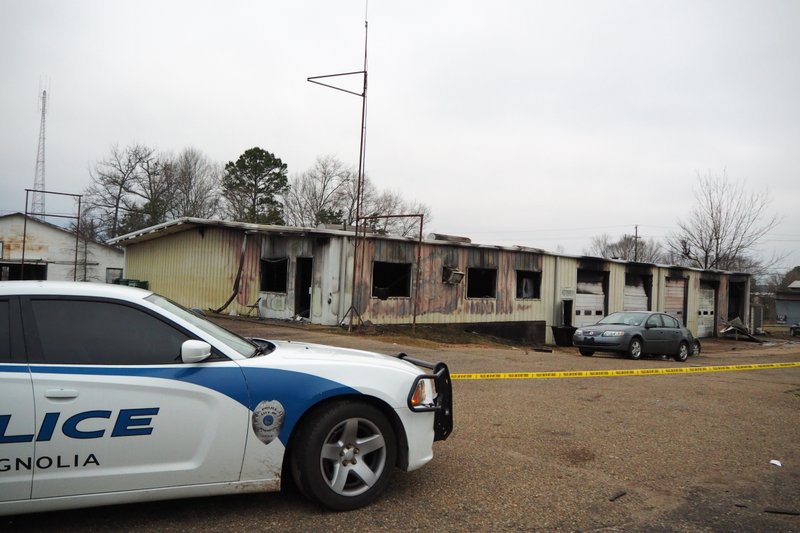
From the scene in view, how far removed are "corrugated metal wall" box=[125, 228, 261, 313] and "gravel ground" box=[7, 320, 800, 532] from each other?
15.4 meters

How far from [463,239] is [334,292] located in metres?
6.08

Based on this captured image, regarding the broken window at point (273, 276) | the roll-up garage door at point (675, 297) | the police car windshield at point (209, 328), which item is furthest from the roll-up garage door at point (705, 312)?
the police car windshield at point (209, 328)

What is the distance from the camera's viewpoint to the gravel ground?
3.64m

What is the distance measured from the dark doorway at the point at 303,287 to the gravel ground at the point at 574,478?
12.7m

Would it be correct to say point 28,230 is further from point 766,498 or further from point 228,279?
point 766,498

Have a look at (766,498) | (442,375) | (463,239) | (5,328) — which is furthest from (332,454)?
(463,239)

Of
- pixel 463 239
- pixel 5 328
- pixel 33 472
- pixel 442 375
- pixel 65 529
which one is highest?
pixel 463 239

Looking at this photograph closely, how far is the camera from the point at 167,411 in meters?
3.40

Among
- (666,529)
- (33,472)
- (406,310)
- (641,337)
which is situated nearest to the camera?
(33,472)

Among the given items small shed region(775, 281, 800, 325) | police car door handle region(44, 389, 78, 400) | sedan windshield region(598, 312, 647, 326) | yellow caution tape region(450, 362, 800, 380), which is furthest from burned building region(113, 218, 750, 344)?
police car door handle region(44, 389, 78, 400)

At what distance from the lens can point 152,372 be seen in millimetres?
3436

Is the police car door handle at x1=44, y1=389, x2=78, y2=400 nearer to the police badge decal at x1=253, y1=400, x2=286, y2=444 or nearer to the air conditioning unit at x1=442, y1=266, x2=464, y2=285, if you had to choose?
the police badge decal at x1=253, y1=400, x2=286, y2=444

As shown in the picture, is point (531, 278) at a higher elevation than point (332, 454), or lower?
higher

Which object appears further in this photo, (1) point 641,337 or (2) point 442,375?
(1) point 641,337
